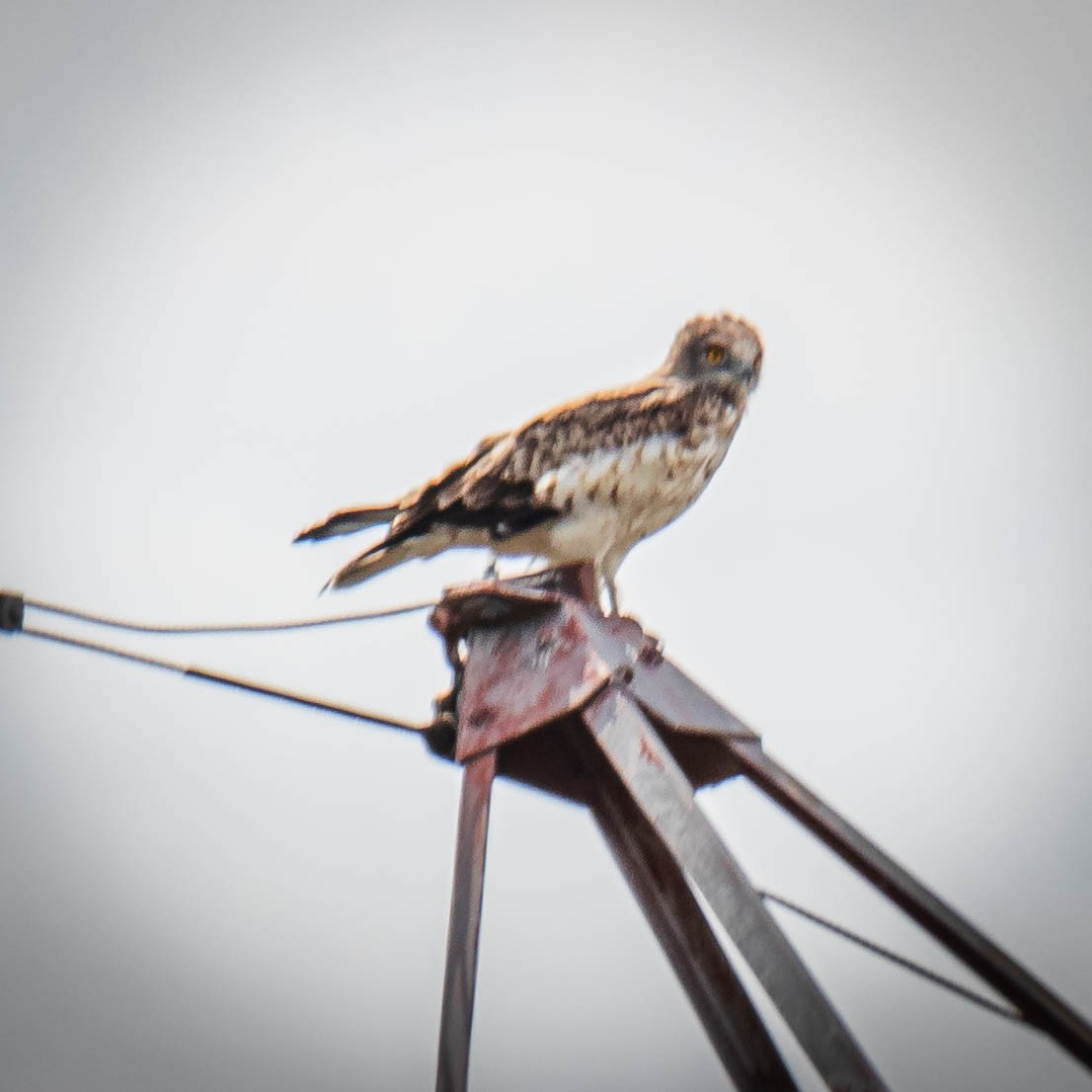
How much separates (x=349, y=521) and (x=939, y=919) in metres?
2.93

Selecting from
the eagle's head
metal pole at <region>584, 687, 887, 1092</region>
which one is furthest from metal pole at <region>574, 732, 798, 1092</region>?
the eagle's head

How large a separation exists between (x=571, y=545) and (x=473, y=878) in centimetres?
240

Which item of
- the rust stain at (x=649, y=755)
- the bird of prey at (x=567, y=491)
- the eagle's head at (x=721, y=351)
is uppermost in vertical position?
the eagle's head at (x=721, y=351)

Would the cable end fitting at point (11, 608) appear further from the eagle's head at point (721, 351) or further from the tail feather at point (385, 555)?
the eagle's head at point (721, 351)

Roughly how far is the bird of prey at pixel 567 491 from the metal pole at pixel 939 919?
1.79 meters

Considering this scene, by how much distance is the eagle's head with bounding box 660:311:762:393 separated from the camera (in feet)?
22.0

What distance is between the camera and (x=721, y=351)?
22.1ft

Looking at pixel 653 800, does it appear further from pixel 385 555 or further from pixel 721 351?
pixel 721 351

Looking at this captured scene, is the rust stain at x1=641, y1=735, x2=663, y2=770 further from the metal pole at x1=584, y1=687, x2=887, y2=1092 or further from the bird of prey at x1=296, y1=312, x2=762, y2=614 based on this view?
the bird of prey at x1=296, y1=312, x2=762, y2=614

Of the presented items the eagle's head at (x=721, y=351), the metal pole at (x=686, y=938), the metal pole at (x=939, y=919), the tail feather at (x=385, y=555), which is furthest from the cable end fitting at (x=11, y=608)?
the eagle's head at (x=721, y=351)

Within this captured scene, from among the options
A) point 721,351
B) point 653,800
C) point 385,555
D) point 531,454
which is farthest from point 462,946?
point 721,351

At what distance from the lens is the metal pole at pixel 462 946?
11.6ft

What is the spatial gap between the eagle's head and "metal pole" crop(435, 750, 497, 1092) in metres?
3.14

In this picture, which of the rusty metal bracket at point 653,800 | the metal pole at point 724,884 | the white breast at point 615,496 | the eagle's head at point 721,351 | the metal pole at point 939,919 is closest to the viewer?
the metal pole at point 724,884
